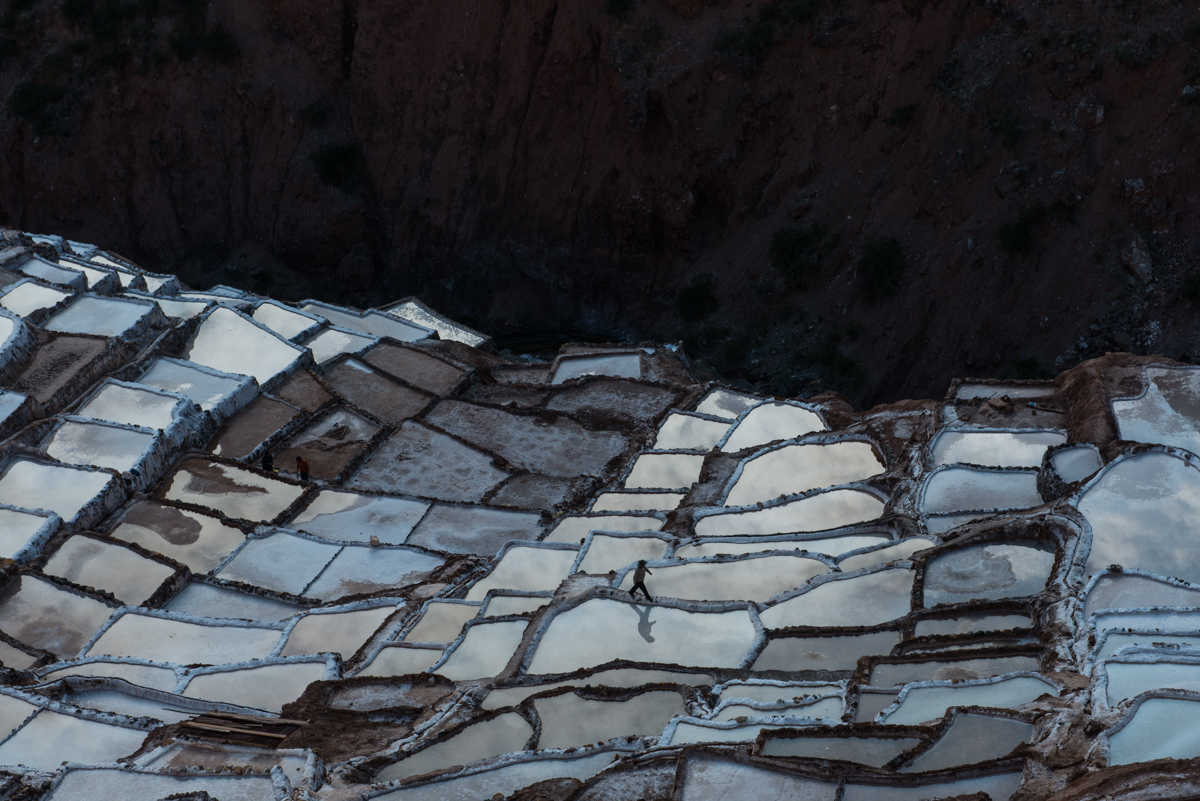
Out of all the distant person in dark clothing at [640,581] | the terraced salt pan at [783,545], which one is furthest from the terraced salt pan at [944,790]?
the terraced salt pan at [783,545]

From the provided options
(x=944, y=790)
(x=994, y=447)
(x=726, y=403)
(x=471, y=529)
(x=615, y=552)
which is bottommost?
(x=944, y=790)

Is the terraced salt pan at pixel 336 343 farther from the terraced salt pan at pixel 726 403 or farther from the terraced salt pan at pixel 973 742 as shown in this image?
the terraced salt pan at pixel 973 742

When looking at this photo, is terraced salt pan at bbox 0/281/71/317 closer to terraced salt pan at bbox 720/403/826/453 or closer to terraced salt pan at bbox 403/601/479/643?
terraced salt pan at bbox 403/601/479/643

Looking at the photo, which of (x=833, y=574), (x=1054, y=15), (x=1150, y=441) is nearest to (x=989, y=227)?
(x=1054, y=15)

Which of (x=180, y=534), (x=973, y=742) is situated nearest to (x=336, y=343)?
(x=180, y=534)

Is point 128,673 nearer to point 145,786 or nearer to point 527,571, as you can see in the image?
point 145,786

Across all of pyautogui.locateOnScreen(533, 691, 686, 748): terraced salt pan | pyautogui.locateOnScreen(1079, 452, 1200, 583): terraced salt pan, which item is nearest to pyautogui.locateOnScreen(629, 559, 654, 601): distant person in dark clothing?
pyautogui.locateOnScreen(533, 691, 686, 748): terraced salt pan

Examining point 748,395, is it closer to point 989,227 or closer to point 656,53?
point 989,227
